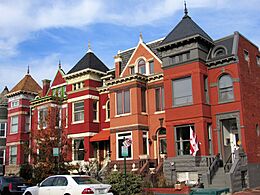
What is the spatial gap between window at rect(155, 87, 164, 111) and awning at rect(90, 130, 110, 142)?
5.35 m

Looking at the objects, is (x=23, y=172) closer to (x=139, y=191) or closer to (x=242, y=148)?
(x=139, y=191)

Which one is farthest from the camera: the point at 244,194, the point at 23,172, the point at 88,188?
the point at 23,172

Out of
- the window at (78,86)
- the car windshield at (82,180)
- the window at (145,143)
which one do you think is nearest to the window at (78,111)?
the window at (78,86)

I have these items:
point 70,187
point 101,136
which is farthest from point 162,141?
point 70,187

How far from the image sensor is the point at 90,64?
1325 inches

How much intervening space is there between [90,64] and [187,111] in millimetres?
13110

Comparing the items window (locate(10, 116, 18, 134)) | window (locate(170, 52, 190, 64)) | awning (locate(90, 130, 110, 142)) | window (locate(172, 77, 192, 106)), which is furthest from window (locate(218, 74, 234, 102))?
window (locate(10, 116, 18, 134))

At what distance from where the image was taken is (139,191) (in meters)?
19.2

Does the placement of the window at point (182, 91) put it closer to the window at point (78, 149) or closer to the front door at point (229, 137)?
the front door at point (229, 137)

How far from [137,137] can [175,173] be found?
16.2 ft

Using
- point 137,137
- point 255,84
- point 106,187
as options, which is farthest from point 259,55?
point 106,187

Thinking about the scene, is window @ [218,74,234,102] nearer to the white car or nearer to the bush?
the bush

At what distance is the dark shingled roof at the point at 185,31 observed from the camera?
24.9m

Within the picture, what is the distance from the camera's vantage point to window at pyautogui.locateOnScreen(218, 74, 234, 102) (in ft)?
77.4
